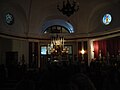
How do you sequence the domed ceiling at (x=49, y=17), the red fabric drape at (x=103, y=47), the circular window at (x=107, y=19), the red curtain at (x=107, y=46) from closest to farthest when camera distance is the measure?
the red curtain at (x=107, y=46), the domed ceiling at (x=49, y=17), the circular window at (x=107, y=19), the red fabric drape at (x=103, y=47)

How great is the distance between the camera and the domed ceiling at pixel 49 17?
827 inches

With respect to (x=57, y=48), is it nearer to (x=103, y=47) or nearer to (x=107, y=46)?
(x=103, y=47)

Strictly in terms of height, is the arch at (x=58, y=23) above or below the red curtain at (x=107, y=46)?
above

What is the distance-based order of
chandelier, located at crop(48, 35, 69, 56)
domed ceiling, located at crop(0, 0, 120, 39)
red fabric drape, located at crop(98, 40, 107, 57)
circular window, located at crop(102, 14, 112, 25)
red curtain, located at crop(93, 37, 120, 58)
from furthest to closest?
1. red fabric drape, located at crop(98, 40, 107, 57)
2. circular window, located at crop(102, 14, 112, 25)
3. domed ceiling, located at crop(0, 0, 120, 39)
4. red curtain, located at crop(93, 37, 120, 58)
5. chandelier, located at crop(48, 35, 69, 56)

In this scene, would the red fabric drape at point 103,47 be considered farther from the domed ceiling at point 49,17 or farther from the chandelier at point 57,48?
the chandelier at point 57,48

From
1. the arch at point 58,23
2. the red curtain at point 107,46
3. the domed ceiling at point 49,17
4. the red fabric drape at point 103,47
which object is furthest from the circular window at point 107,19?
the arch at point 58,23

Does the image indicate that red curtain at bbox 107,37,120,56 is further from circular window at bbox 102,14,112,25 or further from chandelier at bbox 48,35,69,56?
chandelier at bbox 48,35,69,56

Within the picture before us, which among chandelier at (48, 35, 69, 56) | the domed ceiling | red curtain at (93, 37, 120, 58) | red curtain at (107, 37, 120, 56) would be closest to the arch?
the domed ceiling

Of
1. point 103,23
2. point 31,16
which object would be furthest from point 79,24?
point 31,16

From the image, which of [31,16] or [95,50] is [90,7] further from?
[31,16]

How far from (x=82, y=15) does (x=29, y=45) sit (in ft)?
22.8

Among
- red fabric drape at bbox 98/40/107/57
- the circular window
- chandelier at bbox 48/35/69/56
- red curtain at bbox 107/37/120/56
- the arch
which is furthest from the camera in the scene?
the arch

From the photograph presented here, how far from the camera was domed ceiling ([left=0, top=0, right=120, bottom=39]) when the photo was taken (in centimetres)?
2101

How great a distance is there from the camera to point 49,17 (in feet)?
81.3
